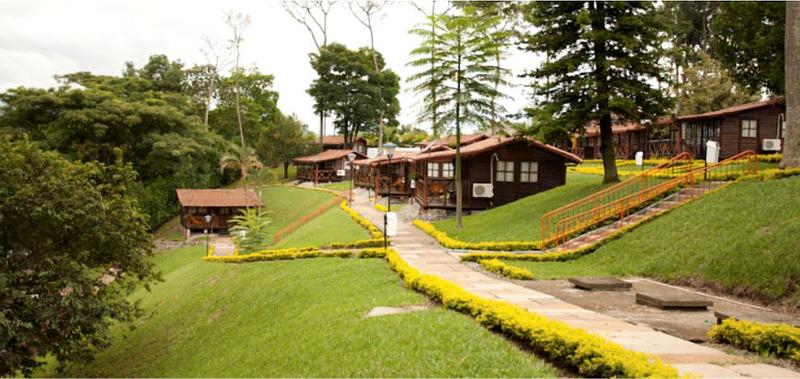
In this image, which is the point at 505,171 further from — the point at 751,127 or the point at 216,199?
the point at 216,199

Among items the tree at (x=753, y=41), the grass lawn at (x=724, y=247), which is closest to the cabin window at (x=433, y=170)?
the tree at (x=753, y=41)

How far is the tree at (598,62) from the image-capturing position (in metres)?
24.8

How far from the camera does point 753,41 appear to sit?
28.0 m

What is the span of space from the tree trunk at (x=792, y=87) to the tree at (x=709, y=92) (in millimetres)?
27841

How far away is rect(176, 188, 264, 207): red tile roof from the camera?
46062 mm

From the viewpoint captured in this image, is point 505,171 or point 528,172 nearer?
point 505,171

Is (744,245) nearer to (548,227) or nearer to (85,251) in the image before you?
(548,227)

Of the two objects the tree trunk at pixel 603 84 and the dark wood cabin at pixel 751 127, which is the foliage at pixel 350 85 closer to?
the dark wood cabin at pixel 751 127

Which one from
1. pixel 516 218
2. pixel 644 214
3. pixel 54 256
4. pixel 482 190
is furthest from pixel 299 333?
pixel 482 190

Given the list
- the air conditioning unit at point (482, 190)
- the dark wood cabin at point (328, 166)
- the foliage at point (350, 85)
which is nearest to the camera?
the air conditioning unit at point (482, 190)

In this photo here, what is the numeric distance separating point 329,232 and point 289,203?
23.6m

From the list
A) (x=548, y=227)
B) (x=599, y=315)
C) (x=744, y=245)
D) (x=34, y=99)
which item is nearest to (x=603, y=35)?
(x=548, y=227)

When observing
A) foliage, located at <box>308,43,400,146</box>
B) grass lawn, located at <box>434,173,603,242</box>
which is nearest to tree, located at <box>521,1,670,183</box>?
grass lawn, located at <box>434,173,603,242</box>

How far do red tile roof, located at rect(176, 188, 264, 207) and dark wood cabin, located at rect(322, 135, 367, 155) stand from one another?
23.9 metres
